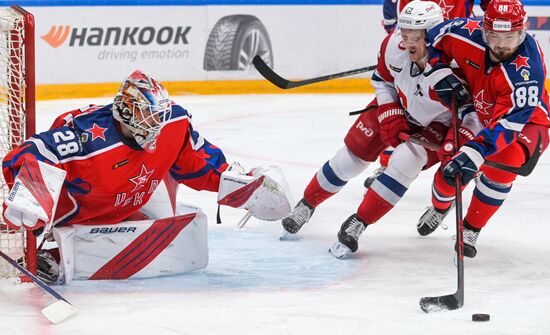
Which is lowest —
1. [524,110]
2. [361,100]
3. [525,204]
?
[361,100]

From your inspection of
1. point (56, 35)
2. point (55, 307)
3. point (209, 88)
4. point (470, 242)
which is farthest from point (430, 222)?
point (209, 88)

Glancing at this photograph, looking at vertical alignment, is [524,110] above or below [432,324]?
above

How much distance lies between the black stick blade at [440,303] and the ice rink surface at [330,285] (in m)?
0.03

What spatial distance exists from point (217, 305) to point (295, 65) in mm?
5218

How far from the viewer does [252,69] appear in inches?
317

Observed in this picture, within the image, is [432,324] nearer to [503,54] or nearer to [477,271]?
[477,271]

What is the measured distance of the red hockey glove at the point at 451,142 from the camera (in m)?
3.56

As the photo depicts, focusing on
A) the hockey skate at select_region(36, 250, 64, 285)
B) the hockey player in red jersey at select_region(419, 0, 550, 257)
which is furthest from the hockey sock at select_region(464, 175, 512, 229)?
the hockey skate at select_region(36, 250, 64, 285)

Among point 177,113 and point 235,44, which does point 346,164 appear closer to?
point 177,113

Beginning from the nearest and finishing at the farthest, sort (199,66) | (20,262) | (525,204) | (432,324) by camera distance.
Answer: (432,324), (20,262), (525,204), (199,66)

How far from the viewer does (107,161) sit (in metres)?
3.08

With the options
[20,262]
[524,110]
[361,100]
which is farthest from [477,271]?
[361,100]

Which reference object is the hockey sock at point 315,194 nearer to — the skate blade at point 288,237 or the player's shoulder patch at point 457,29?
the skate blade at point 288,237

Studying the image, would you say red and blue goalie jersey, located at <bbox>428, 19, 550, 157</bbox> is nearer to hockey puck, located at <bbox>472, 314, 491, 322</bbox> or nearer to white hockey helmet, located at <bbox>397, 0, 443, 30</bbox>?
white hockey helmet, located at <bbox>397, 0, 443, 30</bbox>
